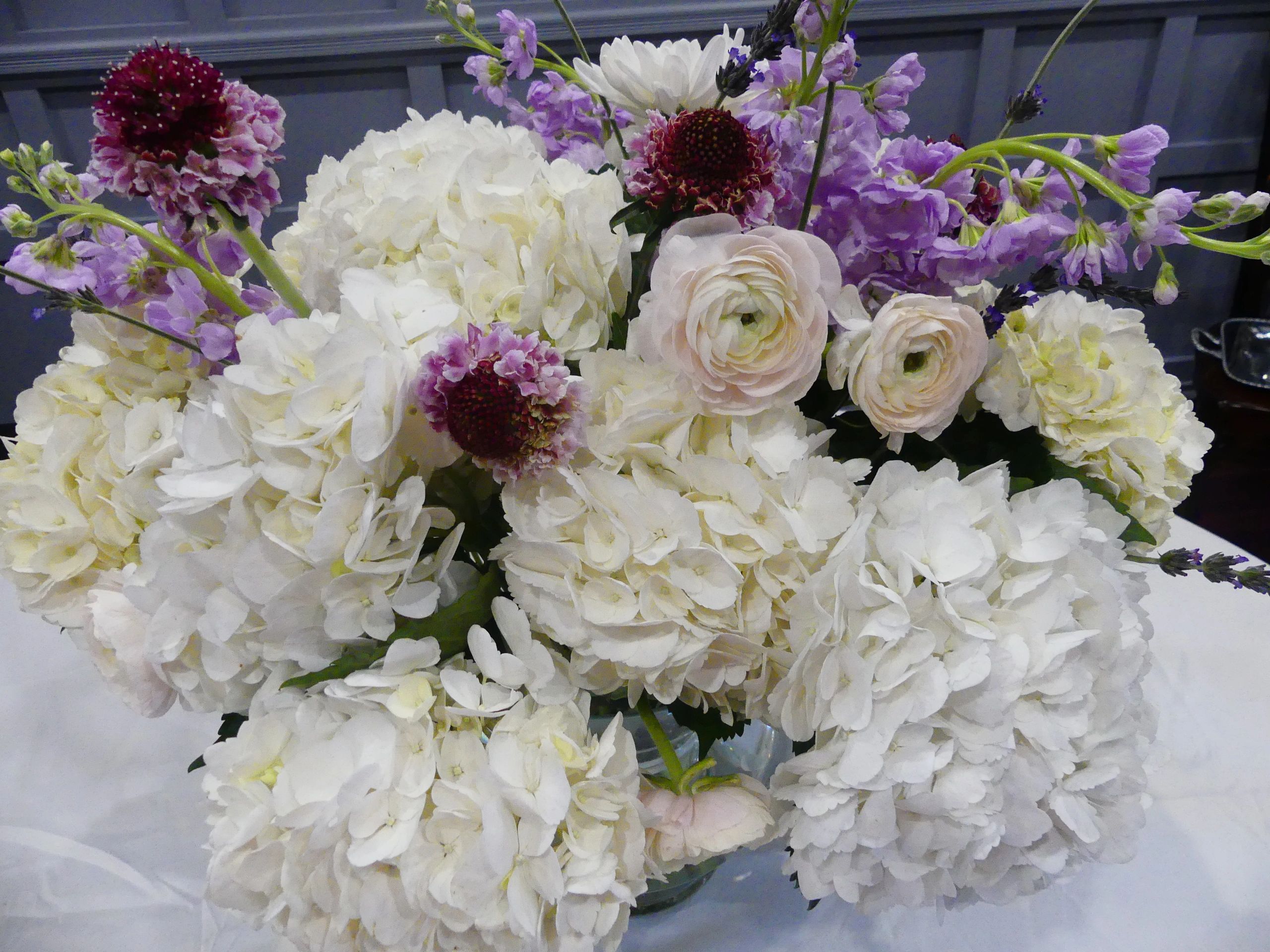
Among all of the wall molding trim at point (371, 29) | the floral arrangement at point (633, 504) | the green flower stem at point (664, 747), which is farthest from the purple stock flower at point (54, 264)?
the wall molding trim at point (371, 29)

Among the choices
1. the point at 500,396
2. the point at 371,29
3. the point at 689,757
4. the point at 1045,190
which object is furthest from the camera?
the point at 371,29

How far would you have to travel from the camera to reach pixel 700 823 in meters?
0.42

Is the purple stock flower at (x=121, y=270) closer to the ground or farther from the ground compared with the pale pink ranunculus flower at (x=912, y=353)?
farther from the ground

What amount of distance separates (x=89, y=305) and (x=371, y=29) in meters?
1.72

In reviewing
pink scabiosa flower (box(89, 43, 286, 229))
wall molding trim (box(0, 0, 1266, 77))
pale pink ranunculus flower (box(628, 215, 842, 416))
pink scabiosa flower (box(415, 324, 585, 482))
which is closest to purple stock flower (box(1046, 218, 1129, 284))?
pale pink ranunculus flower (box(628, 215, 842, 416))

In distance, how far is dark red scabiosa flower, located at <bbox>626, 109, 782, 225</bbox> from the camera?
37cm

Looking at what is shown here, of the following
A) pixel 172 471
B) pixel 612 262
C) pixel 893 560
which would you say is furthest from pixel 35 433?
pixel 893 560

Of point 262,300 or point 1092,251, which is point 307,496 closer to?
point 262,300

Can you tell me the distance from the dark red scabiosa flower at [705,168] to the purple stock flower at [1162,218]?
159 mm

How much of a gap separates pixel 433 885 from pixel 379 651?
100 mm

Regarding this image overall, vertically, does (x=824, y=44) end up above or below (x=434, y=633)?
above

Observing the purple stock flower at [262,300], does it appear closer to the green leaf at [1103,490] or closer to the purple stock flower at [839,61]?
the purple stock flower at [839,61]

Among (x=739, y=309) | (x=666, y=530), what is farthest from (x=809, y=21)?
(x=666, y=530)

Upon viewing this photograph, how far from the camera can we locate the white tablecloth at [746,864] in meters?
0.55
